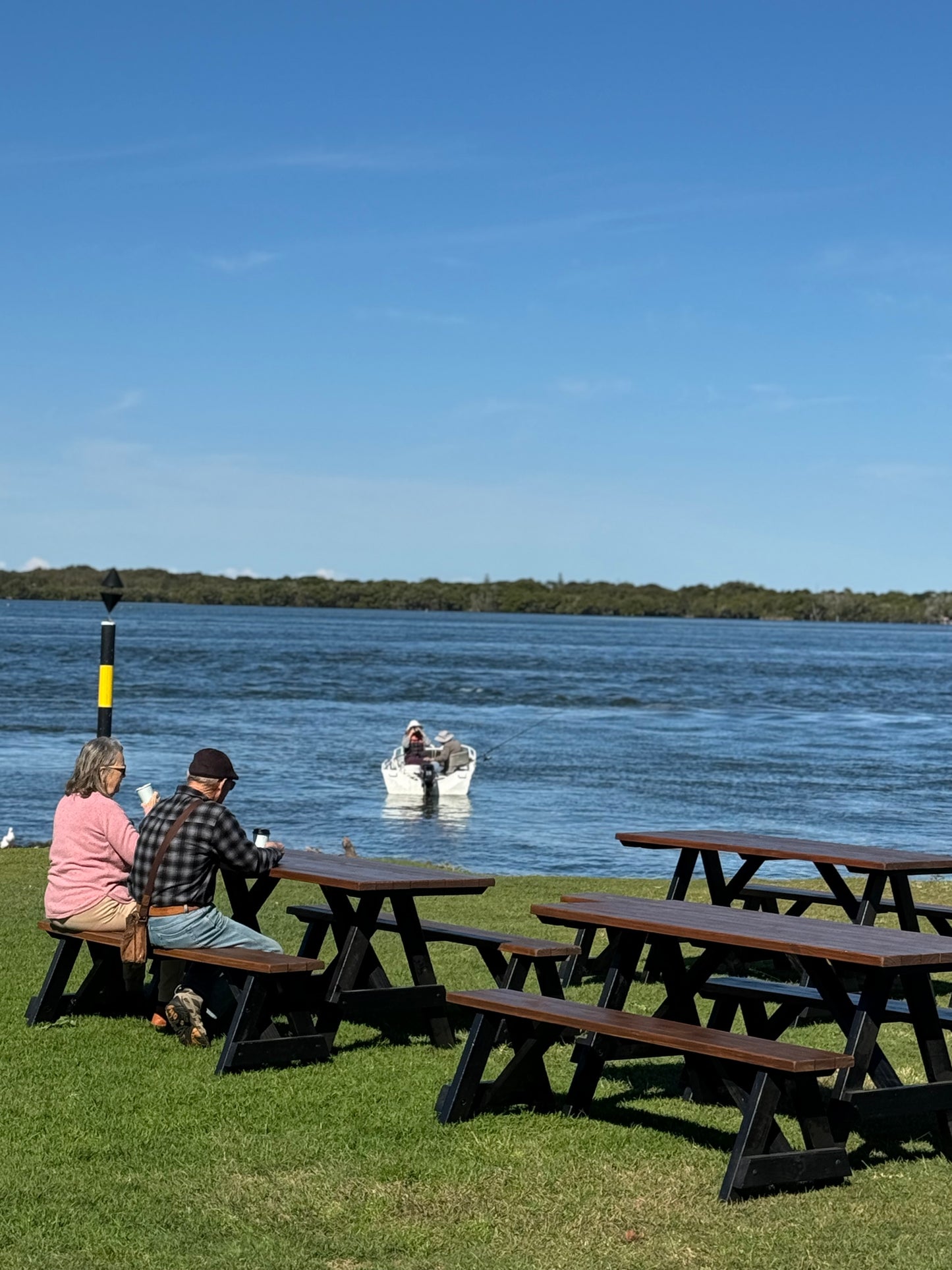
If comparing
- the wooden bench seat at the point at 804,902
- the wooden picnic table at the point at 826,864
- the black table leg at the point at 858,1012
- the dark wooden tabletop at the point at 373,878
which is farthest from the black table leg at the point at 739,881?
the black table leg at the point at 858,1012

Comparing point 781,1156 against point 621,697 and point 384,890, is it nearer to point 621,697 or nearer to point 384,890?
point 384,890

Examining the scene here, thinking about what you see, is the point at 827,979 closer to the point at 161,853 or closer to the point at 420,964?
the point at 420,964

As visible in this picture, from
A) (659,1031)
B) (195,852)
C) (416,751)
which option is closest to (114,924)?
(195,852)

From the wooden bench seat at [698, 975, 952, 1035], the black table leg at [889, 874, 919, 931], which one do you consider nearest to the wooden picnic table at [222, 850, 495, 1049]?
the wooden bench seat at [698, 975, 952, 1035]

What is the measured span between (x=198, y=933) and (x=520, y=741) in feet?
127

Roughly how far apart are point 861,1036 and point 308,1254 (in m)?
2.27

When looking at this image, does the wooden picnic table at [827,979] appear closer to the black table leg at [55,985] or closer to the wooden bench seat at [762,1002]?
the wooden bench seat at [762,1002]

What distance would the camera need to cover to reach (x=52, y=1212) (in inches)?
189

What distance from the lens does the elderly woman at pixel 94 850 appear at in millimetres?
7320

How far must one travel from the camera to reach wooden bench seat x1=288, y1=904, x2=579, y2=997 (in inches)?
256

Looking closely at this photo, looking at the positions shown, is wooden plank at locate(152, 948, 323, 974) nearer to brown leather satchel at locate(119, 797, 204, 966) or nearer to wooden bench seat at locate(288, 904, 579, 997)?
brown leather satchel at locate(119, 797, 204, 966)

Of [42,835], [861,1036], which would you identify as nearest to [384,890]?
[861,1036]

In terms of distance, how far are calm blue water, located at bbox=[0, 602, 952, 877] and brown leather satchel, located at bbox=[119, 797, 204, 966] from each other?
13.1m

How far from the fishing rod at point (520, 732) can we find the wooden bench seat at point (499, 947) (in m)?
29.7
